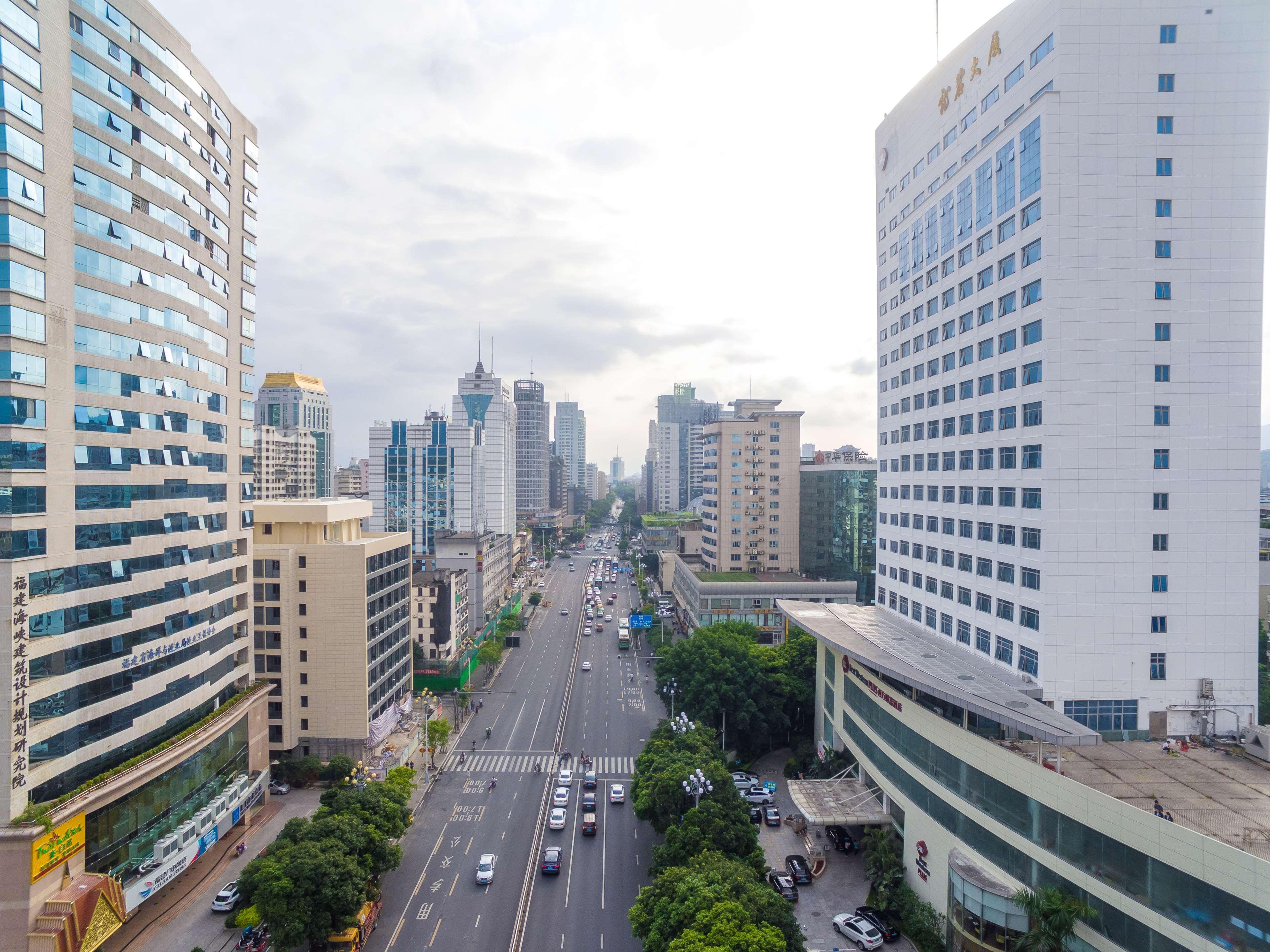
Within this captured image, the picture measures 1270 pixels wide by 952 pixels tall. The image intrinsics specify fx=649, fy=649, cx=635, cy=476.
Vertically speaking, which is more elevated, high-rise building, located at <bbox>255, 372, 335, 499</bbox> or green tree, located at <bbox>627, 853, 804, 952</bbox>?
high-rise building, located at <bbox>255, 372, 335, 499</bbox>

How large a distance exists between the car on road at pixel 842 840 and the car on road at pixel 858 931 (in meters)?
8.55

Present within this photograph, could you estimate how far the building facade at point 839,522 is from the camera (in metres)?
92.9

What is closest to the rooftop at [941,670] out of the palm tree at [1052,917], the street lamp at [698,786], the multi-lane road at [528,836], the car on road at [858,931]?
the palm tree at [1052,917]

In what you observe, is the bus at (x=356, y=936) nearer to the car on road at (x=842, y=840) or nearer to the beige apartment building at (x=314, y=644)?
the beige apartment building at (x=314, y=644)

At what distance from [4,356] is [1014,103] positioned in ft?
168

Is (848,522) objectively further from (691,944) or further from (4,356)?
(4,356)

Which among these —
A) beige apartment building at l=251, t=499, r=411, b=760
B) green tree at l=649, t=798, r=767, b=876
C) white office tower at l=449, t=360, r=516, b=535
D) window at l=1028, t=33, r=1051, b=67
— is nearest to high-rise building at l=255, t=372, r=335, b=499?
white office tower at l=449, t=360, r=516, b=535

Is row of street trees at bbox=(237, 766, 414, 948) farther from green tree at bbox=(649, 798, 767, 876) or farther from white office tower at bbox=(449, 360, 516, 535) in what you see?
white office tower at bbox=(449, 360, 516, 535)

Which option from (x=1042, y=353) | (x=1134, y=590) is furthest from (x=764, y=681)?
(x=1042, y=353)

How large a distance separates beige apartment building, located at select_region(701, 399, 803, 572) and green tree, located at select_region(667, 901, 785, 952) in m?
72.8

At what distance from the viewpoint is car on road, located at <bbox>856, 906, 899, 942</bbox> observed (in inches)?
1321

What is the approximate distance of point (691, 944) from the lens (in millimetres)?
25906

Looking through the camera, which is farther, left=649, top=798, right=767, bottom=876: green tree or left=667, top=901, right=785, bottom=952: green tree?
left=649, top=798, right=767, bottom=876: green tree

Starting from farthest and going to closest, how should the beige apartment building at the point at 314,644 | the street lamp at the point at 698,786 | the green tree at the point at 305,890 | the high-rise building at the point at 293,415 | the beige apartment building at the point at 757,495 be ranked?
the high-rise building at the point at 293,415
the beige apartment building at the point at 757,495
the beige apartment building at the point at 314,644
the street lamp at the point at 698,786
the green tree at the point at 305,890
